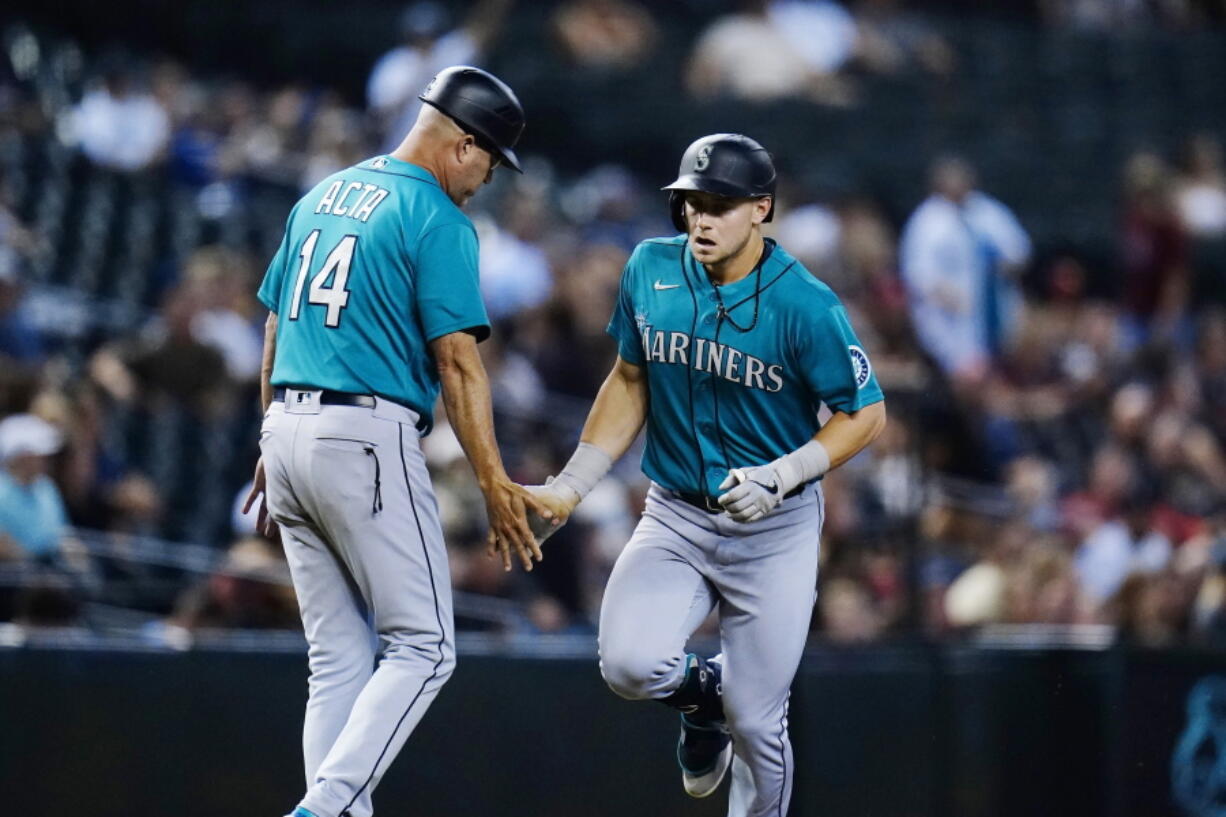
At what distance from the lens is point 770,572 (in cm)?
528

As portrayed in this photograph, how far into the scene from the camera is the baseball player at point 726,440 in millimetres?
5125

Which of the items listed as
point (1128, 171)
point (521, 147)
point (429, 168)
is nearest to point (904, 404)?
point (429, 168)

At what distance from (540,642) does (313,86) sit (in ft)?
27.7

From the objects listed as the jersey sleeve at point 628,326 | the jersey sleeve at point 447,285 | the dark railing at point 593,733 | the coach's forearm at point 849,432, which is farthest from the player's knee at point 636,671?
the dark railing at point 593,733

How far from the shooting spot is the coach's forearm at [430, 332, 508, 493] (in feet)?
15.9

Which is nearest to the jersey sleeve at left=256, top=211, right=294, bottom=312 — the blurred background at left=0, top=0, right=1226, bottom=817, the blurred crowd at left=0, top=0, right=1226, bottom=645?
the blurred background at left=0, top=0, right=1226, bottom=817

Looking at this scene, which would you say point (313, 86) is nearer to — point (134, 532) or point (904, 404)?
point (134, 532)

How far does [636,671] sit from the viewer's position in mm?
5145

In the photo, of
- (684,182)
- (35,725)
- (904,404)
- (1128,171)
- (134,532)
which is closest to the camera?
(684,182)

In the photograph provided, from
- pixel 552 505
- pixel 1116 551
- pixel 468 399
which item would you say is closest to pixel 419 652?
pixel 552 505

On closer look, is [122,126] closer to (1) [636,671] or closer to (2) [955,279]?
(2) [955,279]

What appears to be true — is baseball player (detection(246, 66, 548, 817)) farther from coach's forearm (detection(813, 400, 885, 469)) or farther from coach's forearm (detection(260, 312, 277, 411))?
coach's forearm (detection(813, 400, 885, 469))

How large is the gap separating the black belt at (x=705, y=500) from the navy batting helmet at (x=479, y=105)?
1055 millimetres

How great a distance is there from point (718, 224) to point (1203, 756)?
3.27m
